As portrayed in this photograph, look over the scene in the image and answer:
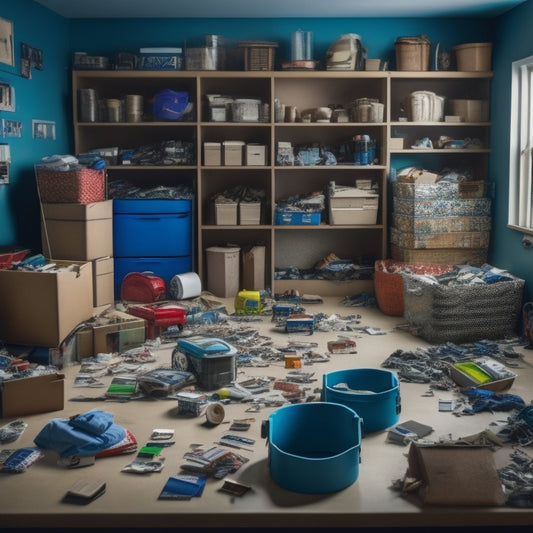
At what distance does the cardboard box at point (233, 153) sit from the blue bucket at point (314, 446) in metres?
3.94

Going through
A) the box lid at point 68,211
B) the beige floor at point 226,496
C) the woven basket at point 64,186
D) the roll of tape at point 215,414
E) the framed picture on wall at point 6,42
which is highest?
the framed picture on wall at point 6,42

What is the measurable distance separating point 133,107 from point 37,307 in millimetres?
2739

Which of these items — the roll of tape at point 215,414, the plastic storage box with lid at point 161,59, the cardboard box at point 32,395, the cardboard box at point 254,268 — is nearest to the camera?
the roll of tape at point 215,414

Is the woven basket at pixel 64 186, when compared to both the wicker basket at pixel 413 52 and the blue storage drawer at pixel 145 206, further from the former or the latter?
the wicker basket at pixel 413 52

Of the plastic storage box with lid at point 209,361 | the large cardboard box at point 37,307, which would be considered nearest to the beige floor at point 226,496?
the plastic storage box with lid at point 209,361

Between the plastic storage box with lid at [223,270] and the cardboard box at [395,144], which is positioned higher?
the cardboard box at [395,144]

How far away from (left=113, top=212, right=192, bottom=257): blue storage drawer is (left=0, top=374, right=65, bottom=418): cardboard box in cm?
298

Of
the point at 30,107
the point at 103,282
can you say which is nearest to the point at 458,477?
the point at 103,282

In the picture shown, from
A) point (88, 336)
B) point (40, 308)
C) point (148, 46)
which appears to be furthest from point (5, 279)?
A: point (148, 46)

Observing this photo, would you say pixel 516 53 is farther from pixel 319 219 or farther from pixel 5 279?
pixel 5 279

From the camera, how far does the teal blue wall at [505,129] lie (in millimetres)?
5852

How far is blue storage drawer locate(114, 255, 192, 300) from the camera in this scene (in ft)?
21.5

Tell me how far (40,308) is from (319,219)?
2.99 metres

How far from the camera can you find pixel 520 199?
19.9 feet
